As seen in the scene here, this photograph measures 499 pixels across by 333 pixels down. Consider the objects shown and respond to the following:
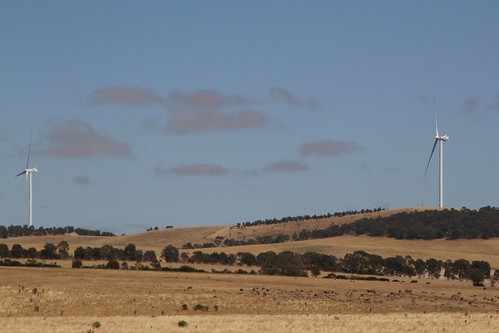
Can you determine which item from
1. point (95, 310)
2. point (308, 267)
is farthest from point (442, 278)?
point (95, 310)

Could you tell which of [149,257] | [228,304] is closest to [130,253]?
[149,257]

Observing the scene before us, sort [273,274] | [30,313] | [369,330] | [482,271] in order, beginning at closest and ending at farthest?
1. [369,330]
2. [30,313]
3. [273,274]
4. [482,271]

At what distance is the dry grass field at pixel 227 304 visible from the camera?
6594cm

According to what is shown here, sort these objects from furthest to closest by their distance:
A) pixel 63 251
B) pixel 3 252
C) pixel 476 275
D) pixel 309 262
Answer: pixel 63 251 → pixel 309 262 → pixel 3 252 → pixel 476 275

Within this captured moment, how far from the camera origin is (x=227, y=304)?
85688mm

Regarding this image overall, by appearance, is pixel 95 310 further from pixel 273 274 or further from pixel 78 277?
pixel 273 274

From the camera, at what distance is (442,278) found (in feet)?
509

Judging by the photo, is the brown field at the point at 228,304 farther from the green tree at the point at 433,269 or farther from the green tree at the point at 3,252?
the green tree at the point at 3,252

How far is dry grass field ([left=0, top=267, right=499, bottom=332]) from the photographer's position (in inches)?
2596

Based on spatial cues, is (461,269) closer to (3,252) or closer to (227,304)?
(3,252)

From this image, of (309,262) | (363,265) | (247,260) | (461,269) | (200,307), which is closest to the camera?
(200,307)

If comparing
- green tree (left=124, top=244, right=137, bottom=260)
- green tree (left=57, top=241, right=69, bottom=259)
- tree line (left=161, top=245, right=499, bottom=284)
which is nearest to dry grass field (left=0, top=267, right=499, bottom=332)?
tree line (left=161, top=245, right=499, bottom=284)

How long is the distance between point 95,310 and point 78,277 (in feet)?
76.2

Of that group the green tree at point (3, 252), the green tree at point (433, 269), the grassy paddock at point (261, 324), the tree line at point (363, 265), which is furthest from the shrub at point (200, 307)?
the green tree at point (3, 252)
